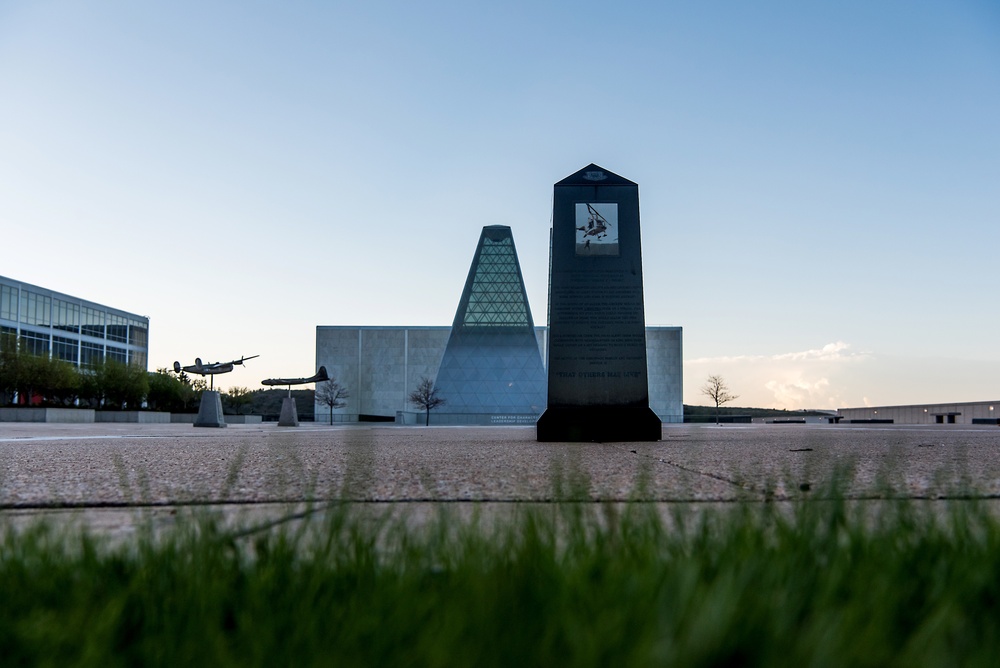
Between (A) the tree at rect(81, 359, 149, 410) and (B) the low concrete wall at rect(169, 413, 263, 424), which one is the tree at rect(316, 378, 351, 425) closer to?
(B) the low concrete wall at rect(169, 413, 263, 424)

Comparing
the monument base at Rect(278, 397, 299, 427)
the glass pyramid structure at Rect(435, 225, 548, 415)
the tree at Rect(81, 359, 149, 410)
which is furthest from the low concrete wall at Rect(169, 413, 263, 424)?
the glass pyramid structure at Rect(435, 225, 548, 415)

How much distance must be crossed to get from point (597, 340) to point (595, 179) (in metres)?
2.54

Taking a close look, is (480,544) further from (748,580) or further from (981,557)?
(981,557)

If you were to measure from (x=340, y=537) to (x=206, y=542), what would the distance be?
280mm

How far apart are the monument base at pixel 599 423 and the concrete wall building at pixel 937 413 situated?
41.4 metres

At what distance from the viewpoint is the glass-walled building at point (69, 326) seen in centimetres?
6066

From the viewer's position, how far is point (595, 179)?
12.0m

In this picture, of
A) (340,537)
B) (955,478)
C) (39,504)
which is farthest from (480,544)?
(955,478)

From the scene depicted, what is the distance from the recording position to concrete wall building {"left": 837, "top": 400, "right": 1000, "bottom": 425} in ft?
172

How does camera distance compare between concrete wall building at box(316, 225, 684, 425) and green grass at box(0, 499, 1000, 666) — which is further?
concrete wall building at box(316, 225, 684, 425)

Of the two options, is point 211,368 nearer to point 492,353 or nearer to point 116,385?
point 116,385

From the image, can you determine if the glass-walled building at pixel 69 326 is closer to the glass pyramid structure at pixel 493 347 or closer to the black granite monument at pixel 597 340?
the glass pyramid structure at pixel 493 347

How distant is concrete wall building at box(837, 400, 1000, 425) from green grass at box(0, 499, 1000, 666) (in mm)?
50181

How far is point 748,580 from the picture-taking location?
1.25m
